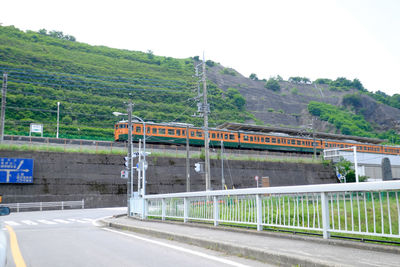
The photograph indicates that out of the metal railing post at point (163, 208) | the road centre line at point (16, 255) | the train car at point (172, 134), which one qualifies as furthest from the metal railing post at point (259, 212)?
the train car at point (172, 134)

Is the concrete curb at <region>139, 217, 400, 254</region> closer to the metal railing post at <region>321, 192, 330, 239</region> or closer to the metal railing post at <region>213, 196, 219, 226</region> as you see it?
the metal railing post at <region>321, 192, 330, 239</region>

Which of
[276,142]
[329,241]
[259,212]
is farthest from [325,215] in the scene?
[276,142]

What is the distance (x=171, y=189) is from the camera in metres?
41.8

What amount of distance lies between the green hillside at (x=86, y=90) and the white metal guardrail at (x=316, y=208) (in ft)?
160

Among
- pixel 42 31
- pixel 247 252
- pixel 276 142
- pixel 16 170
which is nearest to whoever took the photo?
pixel 247 252

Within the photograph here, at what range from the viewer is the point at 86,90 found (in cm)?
8625

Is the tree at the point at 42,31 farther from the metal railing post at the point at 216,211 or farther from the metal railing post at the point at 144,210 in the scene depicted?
the metal railing post at the point at 216,211

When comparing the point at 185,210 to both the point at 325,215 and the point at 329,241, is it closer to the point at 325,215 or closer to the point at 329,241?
the point at 325,215

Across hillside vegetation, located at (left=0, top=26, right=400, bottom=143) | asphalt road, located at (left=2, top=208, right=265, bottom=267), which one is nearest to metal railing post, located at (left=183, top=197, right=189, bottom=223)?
asphalt road, located at (left=2, top=208, right=265, bottom=267)

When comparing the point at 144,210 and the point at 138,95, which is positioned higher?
the point at 138,95

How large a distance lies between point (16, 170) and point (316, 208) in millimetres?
31231

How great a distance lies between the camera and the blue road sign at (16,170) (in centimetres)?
3247

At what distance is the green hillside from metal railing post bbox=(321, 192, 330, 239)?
171 feet

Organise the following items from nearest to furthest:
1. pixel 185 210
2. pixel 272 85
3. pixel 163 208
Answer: pixel 185 210 < pixel 163 208 < pixel 272 85
